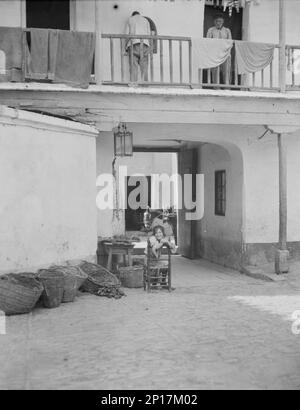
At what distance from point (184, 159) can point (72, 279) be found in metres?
7.59

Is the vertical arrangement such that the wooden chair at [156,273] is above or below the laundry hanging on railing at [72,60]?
below

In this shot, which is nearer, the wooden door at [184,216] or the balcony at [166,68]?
the balcony at [166,68]

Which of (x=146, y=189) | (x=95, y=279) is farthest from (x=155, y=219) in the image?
(x=146, y=189)

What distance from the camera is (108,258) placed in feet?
37.1

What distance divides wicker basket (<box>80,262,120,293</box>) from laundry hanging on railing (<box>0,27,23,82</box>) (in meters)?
3.67

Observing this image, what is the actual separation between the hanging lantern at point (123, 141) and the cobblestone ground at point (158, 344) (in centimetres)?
291

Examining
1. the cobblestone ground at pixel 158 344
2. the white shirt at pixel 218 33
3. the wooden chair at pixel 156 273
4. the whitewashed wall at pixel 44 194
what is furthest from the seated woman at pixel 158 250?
the white shirt at pixel 218 33

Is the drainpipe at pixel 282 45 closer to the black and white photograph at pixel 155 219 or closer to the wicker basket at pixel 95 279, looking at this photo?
the black and white photograph at pixel 155 219

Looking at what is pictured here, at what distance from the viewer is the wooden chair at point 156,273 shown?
10008 millimetres

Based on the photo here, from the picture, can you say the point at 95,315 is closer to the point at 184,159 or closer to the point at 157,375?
the point at 157,375

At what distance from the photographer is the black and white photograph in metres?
5.96

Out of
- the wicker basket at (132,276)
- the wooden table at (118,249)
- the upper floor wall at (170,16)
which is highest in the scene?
the upper floor wall at (170,16)

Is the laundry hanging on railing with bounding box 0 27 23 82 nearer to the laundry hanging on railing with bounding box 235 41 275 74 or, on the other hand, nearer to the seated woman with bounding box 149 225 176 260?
the seated woman with bounding box 149 225 176 260

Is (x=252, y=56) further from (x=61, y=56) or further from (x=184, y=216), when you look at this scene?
(x=184, y=216)
